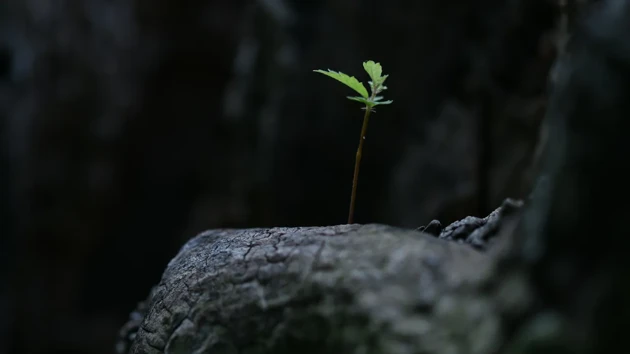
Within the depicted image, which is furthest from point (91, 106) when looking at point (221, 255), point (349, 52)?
point (221, 255)

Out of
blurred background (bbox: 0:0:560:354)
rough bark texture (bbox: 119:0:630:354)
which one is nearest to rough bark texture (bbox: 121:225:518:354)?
rough bark texture (bbox: 119:0:630:354)

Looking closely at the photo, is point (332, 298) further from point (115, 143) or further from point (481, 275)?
point (115, 143)

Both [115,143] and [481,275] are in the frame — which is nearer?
[481,275]

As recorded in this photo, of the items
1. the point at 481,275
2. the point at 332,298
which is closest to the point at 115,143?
→ the point at 332,298

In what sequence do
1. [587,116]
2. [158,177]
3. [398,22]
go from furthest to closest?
[158,177] < [398,22] < [587,116]

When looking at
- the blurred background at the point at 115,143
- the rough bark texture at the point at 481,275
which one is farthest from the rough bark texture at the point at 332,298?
the blurred background at the point at 115,143

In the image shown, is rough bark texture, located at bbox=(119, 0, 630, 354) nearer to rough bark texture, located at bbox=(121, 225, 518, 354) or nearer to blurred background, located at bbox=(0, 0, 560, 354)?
rough bark texture, located at bbox=(121, 225, 518, 354)

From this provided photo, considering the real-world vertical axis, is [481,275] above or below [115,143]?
above

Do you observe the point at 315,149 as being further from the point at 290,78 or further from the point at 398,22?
the point at 398,22

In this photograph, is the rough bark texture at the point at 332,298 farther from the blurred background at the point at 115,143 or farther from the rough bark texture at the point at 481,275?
the blurred background at the point at 115,143
